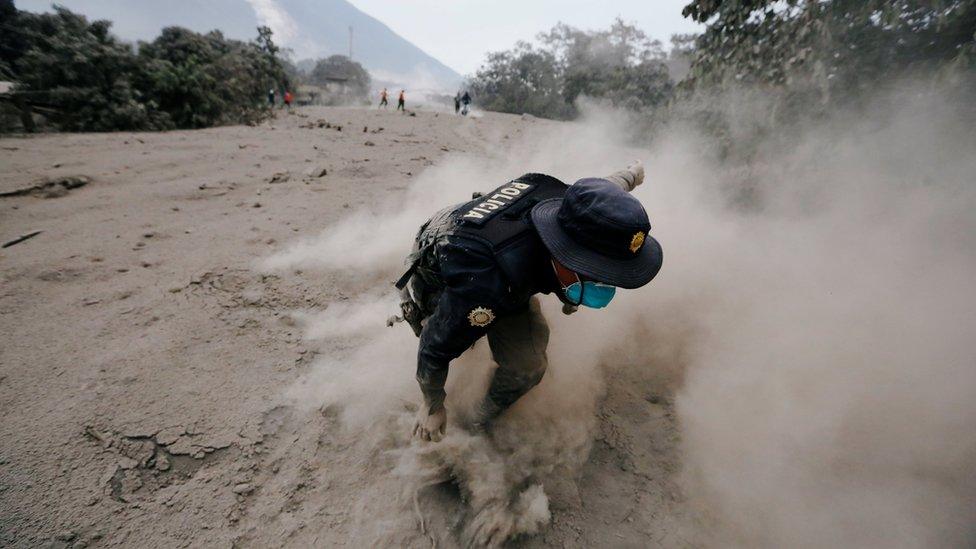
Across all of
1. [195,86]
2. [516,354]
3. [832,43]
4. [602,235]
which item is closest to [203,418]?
[516,354]

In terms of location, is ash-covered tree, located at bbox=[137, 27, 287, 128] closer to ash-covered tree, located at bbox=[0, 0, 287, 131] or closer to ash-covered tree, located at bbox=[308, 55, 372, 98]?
ash-covered tree, located at bbox=[0, 0, 287, 131]

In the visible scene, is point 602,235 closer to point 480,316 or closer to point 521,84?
point 480,316

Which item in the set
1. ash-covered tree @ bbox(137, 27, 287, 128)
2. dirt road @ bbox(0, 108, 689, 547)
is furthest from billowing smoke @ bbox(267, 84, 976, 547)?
ash-covered tree @ bbox(137, 27, 287, 128)

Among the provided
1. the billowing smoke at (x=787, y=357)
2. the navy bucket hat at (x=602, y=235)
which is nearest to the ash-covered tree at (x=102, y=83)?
the billowing smoke at (x=787, y=357)

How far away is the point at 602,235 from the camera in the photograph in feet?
4.33

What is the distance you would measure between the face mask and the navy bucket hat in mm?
56

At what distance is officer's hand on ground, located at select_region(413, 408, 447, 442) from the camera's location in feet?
5.49

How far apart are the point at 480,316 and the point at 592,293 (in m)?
0.38

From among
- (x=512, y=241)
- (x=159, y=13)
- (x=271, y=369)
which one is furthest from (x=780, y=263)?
(x=159, y=13)

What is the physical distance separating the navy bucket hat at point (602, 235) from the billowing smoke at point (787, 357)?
1.00 meters

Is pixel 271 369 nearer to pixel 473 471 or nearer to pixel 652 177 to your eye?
pixel 473 471

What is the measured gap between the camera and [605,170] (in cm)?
532

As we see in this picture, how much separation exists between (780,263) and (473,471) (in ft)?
8.20

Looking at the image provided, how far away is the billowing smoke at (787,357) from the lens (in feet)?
5.57
